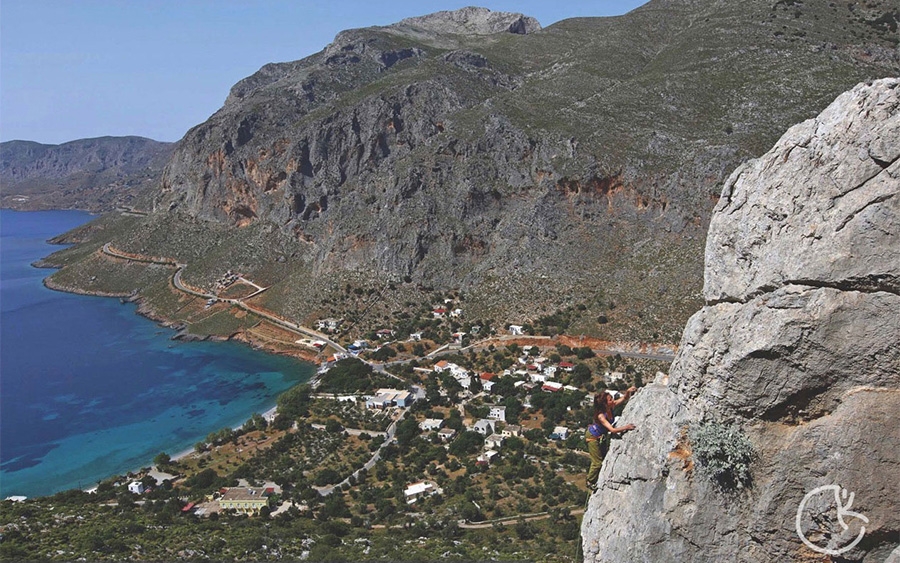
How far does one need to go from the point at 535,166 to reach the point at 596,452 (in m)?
63.7

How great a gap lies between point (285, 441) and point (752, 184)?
1719 inches

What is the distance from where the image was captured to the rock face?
6023 millimetres

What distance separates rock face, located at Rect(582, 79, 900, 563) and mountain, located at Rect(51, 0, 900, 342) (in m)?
45.4

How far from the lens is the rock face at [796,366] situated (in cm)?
602

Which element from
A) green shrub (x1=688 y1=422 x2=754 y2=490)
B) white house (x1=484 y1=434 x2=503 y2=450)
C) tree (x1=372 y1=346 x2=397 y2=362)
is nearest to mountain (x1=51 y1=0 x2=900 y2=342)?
tree (x1=372 y1=346 x2=397 y2=362)

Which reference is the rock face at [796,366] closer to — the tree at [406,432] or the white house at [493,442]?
the white house at [493,442]

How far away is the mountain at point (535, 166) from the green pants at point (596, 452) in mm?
44549

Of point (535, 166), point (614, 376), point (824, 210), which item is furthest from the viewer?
point (535, 166)

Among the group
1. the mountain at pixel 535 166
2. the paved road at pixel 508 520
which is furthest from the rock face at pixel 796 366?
the mountain at pixel 535 166

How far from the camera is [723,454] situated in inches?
266

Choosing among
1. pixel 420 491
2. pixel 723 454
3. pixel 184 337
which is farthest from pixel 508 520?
pixel 184 337

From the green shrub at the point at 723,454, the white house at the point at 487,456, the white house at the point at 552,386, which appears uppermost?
the green shrub at the point at 723,454

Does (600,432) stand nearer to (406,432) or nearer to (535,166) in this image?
(406,432)

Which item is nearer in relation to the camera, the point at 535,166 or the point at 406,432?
the point at 406,432
